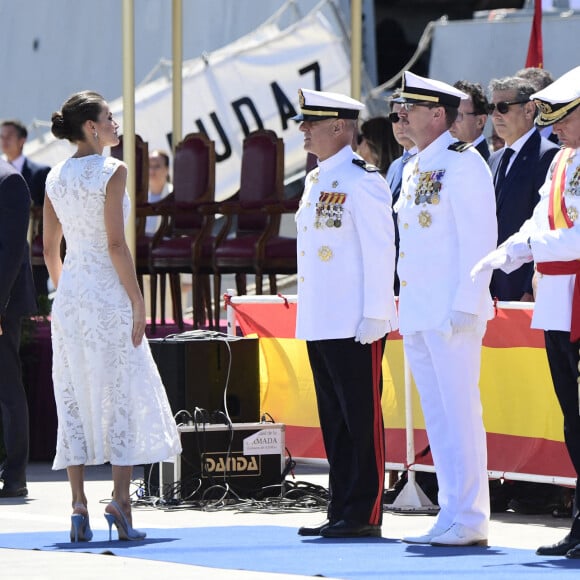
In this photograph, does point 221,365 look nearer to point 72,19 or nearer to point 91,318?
point 91,318

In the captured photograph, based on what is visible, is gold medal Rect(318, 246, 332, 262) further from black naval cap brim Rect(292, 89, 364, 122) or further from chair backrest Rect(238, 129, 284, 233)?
chair backrest Rect(238, 129, 284, 233)

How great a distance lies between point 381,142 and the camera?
28.1 feet

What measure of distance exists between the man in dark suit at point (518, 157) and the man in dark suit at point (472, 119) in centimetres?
30

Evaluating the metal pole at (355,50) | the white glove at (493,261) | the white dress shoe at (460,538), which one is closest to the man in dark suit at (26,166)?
the metal pole at (355,50)

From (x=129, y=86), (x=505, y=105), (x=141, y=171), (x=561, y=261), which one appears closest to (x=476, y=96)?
(x=505, y=105)

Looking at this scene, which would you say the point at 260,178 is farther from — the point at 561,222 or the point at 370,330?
the point at 561,222

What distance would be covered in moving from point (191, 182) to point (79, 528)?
214 inches

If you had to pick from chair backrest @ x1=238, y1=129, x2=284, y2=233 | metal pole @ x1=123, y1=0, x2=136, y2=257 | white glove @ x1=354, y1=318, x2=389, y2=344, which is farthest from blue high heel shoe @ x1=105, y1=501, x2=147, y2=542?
chair backrest @ x1=238, y1=129, x2=284, y2=233

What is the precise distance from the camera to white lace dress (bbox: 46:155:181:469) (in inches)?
260

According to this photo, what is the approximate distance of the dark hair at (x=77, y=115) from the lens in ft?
22.1

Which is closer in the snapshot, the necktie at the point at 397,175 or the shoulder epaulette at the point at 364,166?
the shoulder epaulette at the point at 364,166

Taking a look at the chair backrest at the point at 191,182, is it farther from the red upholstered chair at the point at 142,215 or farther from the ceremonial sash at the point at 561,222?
the ceremonial sash at the point at 561,222

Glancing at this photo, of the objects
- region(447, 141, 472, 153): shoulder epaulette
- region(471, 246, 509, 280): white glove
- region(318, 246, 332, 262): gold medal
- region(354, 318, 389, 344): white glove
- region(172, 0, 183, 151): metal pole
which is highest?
region(172, 0, 183, 151): metal pole

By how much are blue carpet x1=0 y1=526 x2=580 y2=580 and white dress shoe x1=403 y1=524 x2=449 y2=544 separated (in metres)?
0.04
